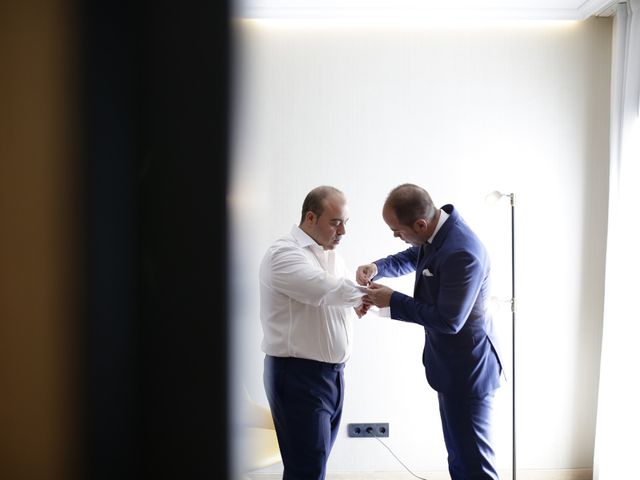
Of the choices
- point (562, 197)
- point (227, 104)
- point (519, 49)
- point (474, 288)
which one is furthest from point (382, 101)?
point (227, 104)

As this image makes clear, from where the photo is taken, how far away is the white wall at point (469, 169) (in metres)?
2.96

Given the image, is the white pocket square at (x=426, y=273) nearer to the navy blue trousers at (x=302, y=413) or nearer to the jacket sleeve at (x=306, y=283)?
the jacket sleeve at (x=306, y=283)

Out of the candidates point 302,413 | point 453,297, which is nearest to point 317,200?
point 453,297

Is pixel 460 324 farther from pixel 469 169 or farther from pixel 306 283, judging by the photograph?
pixel 469 169

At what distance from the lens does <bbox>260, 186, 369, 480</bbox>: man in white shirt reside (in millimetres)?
1910

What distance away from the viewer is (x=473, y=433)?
79.7 inches

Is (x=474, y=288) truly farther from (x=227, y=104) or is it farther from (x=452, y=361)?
(x=227, y=104)

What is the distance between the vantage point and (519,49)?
9.86ft

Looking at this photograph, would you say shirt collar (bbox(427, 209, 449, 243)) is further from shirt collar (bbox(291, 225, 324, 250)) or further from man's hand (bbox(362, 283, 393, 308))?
shirt collar (bbox(291, 225, 324, 250))

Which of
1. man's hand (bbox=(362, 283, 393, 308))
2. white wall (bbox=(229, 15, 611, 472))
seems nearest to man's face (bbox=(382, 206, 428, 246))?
man's hand (bbox=(362, 283, 393, 308))

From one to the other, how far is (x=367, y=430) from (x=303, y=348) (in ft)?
3.99

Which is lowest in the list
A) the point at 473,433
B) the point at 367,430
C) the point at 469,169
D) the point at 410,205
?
the point at 367,430

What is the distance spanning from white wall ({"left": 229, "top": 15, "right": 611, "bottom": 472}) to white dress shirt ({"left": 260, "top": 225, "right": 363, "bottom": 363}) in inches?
37.5

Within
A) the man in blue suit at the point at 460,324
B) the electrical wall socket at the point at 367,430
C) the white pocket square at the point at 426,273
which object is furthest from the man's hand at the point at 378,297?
the electrical wall socket at the point at 367,430
